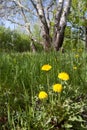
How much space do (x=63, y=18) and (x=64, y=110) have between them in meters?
11.1

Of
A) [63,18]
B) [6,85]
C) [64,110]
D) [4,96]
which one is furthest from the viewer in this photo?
[63,18]

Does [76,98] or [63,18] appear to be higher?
[76,98]

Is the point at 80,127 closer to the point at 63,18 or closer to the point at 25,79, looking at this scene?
the point at 25,79

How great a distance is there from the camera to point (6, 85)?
1.82 metres

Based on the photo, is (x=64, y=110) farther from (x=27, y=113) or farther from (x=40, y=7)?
(x=40, y=7)

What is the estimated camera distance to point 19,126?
134 centimetres

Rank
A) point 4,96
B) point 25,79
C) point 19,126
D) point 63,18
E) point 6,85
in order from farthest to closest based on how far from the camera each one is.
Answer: point 63,18
point 25,79
point 6,85
point 4,96
point 19,126

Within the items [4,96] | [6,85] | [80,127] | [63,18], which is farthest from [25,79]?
[63,18]

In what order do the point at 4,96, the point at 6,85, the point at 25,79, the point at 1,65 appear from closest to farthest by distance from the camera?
the point at 4,96 → the point at 6,85 → the point at 25,79 → the point at 1,65

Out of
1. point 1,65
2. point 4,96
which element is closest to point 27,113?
point 4,96

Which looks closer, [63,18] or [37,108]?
[37,108]

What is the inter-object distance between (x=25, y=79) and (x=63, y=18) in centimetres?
1057

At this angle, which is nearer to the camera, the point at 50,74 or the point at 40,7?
the point at 50,74

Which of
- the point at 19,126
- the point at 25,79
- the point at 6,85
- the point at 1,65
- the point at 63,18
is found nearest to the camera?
the point at 19,126
